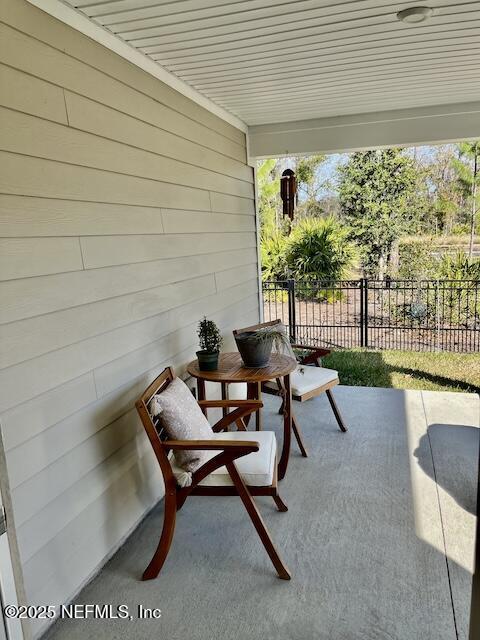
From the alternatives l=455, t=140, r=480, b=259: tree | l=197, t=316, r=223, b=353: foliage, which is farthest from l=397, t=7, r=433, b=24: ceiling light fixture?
l=455, t=140, r=480, b=259: tree

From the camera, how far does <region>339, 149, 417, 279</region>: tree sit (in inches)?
343

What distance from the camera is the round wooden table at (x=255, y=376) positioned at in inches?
106

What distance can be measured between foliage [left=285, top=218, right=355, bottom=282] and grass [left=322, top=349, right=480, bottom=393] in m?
2.48

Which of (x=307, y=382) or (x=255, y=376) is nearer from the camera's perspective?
(x=255, y=376)

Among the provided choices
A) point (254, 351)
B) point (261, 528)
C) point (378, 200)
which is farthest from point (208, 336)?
point (378, 200)

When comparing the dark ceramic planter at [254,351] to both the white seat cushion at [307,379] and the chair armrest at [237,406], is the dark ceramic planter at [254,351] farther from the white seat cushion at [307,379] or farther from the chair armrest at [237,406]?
the white seat cushion at [307,379]

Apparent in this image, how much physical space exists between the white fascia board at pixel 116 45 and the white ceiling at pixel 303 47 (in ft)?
0.12

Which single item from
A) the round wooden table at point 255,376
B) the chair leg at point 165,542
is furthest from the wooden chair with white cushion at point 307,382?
the chair leg at point 165,542

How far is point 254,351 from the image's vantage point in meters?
2.85

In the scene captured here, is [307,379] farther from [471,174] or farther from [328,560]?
[471,174]

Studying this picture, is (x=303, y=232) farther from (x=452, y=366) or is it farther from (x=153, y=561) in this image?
(x=153, y=561)

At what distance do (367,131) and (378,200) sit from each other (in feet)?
17.2

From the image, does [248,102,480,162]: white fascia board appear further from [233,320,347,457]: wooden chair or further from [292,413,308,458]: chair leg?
[292,413,308,458]: chair leg

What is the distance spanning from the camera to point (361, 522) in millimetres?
2443
